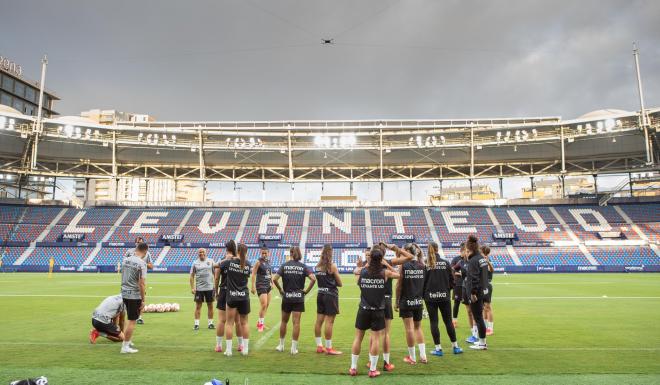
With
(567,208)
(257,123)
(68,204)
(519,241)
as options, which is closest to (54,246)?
(68,204)

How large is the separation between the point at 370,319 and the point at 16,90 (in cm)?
8787

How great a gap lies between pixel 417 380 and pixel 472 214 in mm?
43862

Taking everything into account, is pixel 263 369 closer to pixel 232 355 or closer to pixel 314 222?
pixel 232 355

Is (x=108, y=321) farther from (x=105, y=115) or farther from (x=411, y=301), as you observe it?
(x=105, y=115)

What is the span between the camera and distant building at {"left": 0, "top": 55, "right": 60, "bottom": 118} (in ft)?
222

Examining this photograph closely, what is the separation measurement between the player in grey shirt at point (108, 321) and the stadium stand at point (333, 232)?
3117cm

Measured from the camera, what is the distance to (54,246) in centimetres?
4041

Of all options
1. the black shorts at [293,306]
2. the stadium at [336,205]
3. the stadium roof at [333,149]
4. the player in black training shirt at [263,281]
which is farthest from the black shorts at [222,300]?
the stadium roof at [333,149]

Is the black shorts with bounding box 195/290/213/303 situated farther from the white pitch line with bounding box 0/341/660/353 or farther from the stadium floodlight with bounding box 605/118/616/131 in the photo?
the stadium floodlight with bounding box 605/118/616/131

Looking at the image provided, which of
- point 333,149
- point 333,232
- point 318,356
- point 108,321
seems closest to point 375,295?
point 318,356

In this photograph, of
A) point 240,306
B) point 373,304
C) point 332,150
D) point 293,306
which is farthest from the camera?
point 332,150

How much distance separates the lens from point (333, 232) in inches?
1764

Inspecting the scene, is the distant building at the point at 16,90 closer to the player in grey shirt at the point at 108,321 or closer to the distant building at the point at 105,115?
the distant building at the point at 105,115

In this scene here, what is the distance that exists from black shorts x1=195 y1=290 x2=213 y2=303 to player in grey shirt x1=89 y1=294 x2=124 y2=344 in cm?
181
